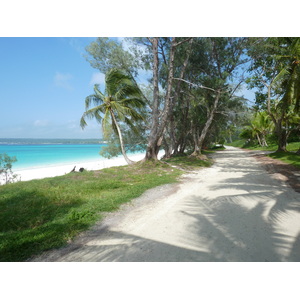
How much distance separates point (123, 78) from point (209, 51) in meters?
8.07

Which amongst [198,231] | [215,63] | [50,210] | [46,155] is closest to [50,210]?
[50,210]

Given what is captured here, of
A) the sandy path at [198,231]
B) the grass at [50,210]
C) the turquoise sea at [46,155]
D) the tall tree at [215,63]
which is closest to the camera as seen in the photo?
the sandy path at [198,231]

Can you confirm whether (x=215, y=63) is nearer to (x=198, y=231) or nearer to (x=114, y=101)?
(x=114, y=101)

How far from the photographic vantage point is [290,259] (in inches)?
89.7

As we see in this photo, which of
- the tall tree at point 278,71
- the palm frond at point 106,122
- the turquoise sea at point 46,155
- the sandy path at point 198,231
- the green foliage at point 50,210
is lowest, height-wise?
the turquoise sea at point 46,155

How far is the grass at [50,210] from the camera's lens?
2781 millimetres

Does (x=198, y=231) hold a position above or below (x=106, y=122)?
below

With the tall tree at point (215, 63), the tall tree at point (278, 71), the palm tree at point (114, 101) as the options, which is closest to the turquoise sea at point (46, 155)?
the palm tree at point (114, 101)

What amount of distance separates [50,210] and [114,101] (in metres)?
8.14

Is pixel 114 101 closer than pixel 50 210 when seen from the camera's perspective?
No

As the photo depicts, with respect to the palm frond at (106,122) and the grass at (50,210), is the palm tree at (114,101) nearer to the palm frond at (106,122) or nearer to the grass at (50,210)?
the palm frond at (106,122)

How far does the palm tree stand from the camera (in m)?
10.8

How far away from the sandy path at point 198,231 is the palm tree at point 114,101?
7.30m

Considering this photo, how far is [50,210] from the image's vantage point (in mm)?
4203
